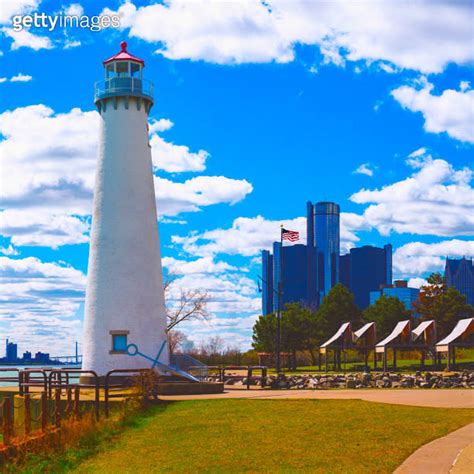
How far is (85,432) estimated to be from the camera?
1554cm

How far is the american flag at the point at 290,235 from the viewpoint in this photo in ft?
147

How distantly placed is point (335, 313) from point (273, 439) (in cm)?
4817

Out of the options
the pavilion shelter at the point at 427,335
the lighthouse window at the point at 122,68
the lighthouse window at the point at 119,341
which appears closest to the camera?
the lighthouse window at the point at 119,341

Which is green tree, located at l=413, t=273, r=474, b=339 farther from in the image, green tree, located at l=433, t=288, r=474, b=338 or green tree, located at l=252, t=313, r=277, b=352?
green tree, located at l=252, t=313, r=277, b=352

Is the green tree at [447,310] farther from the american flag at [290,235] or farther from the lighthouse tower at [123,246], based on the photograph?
the lighthouse tower at [123,246]

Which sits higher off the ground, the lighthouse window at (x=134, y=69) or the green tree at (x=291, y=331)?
the lighthouse window at (x=134, y=69)

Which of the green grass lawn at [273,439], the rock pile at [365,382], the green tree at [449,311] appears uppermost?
the green tree at [449,311]

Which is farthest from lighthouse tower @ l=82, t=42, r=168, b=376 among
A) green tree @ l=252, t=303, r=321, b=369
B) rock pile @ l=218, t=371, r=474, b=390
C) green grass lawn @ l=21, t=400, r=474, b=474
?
green tree @ l=252, t=303, r=321, b=369

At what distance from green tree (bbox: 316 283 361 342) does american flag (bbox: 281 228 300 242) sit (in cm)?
1749

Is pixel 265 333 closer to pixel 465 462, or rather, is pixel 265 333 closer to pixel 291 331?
pixel 291 331

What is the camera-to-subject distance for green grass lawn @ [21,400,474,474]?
38.2ft

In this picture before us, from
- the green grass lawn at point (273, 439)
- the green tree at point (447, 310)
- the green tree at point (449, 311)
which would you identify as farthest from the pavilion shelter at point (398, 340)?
the green grass lawn at point (273, 439)

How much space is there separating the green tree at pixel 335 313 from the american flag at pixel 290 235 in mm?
17494

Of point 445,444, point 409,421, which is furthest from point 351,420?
point 445,444
